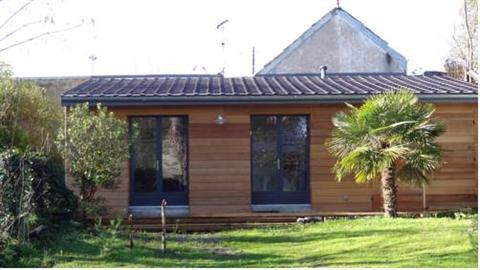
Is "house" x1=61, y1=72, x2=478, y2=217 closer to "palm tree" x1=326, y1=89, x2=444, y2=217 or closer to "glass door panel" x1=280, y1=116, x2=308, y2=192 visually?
"glass door panel" x1=280, y1=116, x2=308, y2=192

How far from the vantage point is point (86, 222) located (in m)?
14.3

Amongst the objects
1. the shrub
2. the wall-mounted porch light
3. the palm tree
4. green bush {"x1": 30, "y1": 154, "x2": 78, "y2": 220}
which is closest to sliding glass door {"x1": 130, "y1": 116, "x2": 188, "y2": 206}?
the wall-mounted porch light

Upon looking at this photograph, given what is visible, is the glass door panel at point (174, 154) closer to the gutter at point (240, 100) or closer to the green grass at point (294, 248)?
the gutter at point (240, 100)

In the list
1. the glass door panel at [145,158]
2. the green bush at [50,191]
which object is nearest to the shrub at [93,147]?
the green bush at [50,191]

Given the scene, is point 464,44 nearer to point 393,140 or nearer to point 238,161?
point 238,161

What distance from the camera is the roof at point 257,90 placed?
1552 centimetres

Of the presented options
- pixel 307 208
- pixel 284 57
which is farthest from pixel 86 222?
pixel 284 57

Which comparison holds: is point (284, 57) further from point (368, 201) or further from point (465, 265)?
point (465, 265)

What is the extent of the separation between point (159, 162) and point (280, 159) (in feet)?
8.99

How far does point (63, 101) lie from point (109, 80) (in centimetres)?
451

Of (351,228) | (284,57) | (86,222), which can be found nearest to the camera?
(351,228)

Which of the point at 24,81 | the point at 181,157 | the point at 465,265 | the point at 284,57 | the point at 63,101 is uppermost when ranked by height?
the point at 284,57

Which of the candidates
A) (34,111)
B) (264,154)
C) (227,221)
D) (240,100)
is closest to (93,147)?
(227,221)

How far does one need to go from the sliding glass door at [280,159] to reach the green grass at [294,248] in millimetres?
2534
